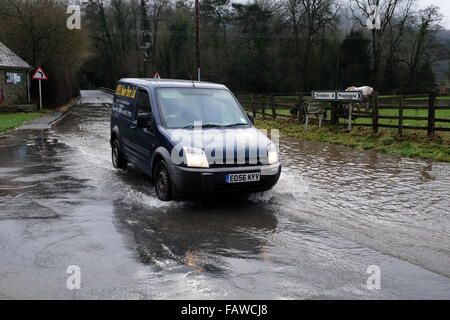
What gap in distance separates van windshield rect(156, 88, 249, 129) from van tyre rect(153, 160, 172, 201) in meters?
0.71

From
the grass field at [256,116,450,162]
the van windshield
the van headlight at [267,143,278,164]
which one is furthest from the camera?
the grass field at [256,116,450,162]

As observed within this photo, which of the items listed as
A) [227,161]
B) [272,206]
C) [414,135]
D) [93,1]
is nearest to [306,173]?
[272,206]

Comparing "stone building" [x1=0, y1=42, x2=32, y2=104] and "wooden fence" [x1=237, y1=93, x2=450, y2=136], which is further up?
"stone building" [x1=0, y1=42, x2=32, y2=104]

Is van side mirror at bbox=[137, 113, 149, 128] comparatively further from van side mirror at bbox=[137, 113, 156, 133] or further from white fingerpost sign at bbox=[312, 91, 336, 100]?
white fingerpost sign at bbox=[312, 91, 336, 100]

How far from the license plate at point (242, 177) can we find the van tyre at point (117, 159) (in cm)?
393

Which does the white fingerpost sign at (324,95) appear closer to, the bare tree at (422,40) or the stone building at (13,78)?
the stone building at (13,78)

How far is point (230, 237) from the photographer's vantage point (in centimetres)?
550

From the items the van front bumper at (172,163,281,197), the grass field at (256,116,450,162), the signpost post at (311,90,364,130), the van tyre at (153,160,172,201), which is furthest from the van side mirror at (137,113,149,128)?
the signpost post at (311,90,364,130)

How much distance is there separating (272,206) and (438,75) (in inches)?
2130

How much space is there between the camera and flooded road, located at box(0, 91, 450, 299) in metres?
4.07

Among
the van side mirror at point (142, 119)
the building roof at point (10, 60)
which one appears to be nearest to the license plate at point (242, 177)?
the van side mirror at point (142, 119)

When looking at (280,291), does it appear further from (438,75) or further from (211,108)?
(438,75)

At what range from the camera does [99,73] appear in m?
88.8

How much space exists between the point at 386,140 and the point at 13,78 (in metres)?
26.9
